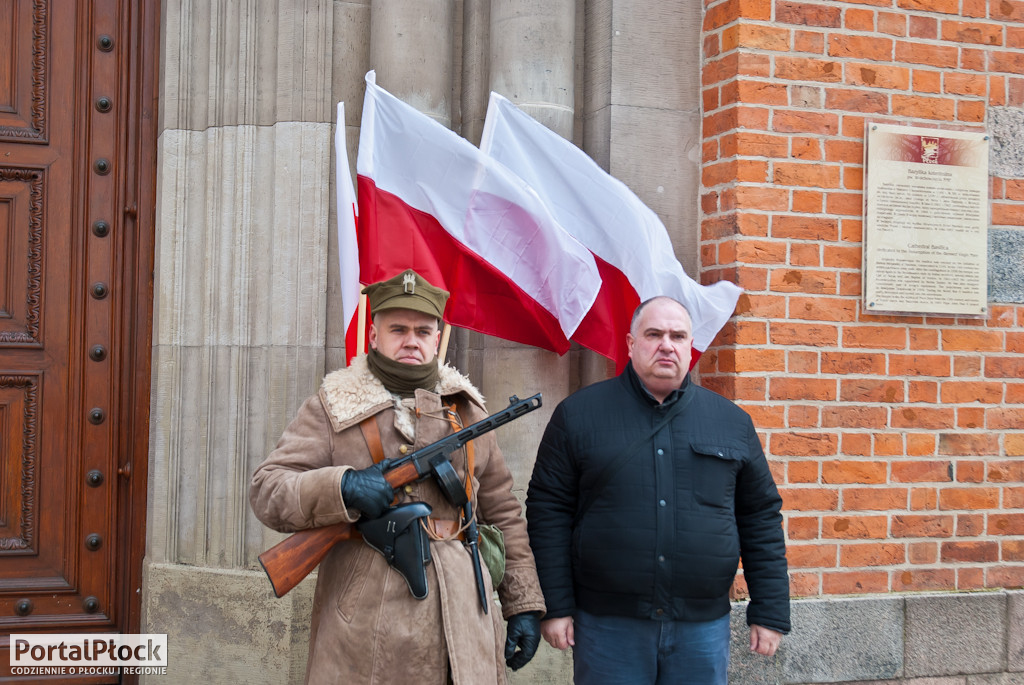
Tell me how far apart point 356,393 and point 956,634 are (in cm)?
292

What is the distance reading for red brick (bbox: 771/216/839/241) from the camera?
416 cm

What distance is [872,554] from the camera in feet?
13.8

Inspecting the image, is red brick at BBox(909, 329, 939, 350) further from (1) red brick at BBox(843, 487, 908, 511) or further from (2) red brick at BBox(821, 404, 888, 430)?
(1) red brick at BBox(843, 487, 908, 511)

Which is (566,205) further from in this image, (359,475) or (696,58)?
(359,475)

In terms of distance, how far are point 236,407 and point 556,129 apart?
1.73 m

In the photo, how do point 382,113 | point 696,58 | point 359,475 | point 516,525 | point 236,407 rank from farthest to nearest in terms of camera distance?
1. point 696,58
2. point 236,407
3. point 382,113
4. point 516,525
5. point 359,475

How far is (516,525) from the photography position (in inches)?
118

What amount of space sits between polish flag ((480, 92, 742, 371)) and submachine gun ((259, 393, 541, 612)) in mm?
1291

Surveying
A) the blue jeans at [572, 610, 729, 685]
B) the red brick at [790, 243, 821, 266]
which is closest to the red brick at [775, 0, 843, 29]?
the red brick at [790, 243, 821, 266]

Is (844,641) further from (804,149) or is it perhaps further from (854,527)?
(804,149)

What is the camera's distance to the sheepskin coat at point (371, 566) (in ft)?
8.62

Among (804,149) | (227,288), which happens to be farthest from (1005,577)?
(227,288)

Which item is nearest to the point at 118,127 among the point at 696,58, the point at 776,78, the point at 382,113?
the point at 382,113

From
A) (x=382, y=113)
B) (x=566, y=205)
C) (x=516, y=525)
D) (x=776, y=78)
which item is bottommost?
(x=516, y=525)
